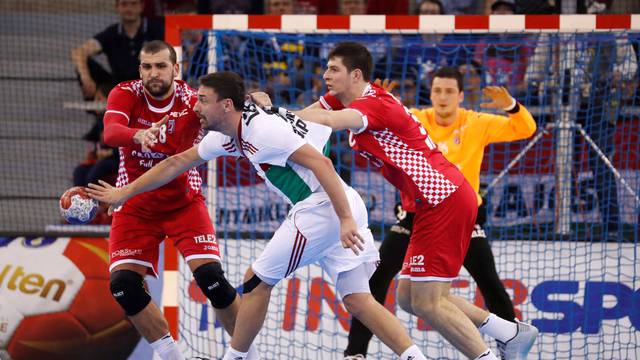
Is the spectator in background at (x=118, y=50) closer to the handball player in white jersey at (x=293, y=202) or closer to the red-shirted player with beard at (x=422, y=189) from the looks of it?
the red-shirted player with beard at (x=422, y=189)

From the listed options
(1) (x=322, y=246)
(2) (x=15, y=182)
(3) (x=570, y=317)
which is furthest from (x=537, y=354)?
(2) (x=15, y=182)

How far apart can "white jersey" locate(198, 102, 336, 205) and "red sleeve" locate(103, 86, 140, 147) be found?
0.51 meters

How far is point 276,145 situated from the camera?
5.22 meters

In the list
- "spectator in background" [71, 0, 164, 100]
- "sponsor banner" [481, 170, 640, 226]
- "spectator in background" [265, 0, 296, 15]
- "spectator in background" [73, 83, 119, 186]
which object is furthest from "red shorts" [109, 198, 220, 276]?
"spectator in background" [265, 0, 296, 15]

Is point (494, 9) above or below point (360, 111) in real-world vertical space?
above

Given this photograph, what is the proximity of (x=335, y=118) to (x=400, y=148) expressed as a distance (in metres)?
0.60

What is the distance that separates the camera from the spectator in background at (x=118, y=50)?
366 inches

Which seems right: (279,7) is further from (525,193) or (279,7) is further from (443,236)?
(443,236)

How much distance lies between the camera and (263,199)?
8219 millimetres

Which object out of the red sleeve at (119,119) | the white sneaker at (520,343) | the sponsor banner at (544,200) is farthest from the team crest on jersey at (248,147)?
the sponsor banner at (544,200)

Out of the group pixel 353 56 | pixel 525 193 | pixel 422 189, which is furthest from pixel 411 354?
pixel 525 193

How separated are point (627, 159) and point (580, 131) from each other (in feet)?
1.67

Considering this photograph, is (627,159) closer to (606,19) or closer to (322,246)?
(606,19)

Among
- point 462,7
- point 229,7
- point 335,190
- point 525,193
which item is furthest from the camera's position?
point 229,7
